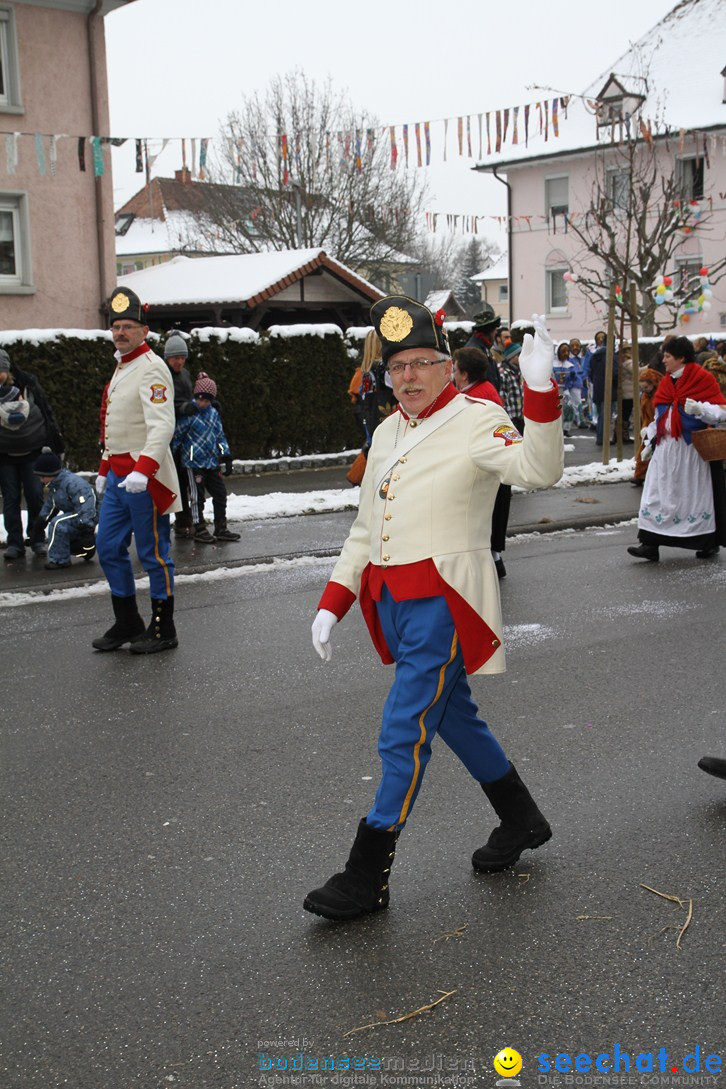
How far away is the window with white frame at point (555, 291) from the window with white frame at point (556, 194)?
205cm

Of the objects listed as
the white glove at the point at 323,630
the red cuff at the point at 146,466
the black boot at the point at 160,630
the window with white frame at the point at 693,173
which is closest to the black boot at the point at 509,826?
the white glove at the point at 323,630

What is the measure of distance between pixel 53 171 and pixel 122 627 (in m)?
15.7

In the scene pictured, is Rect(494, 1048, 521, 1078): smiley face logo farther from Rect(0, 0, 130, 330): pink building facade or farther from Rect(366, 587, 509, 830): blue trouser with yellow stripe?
A: Rect(0, 0, 130, 330): pink building facade

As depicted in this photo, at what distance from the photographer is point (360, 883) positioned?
3816 millimetres

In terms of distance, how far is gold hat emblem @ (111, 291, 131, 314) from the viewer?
7.06 metres

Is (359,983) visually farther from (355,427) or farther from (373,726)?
(355,427)

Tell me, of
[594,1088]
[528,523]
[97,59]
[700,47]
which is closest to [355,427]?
[528,523]

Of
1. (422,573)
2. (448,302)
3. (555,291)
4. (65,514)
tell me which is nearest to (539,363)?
(422,573)

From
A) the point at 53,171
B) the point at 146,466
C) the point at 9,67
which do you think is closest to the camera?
the point at 146,466

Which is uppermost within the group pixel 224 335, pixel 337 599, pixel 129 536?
pixel 224 335

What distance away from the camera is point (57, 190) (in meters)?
22.4

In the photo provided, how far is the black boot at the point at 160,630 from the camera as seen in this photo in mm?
7531

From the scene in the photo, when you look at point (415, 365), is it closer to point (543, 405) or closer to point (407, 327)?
point (407, 327)

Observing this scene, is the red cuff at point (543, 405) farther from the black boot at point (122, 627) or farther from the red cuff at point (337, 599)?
the black boot at point (122, 627)
